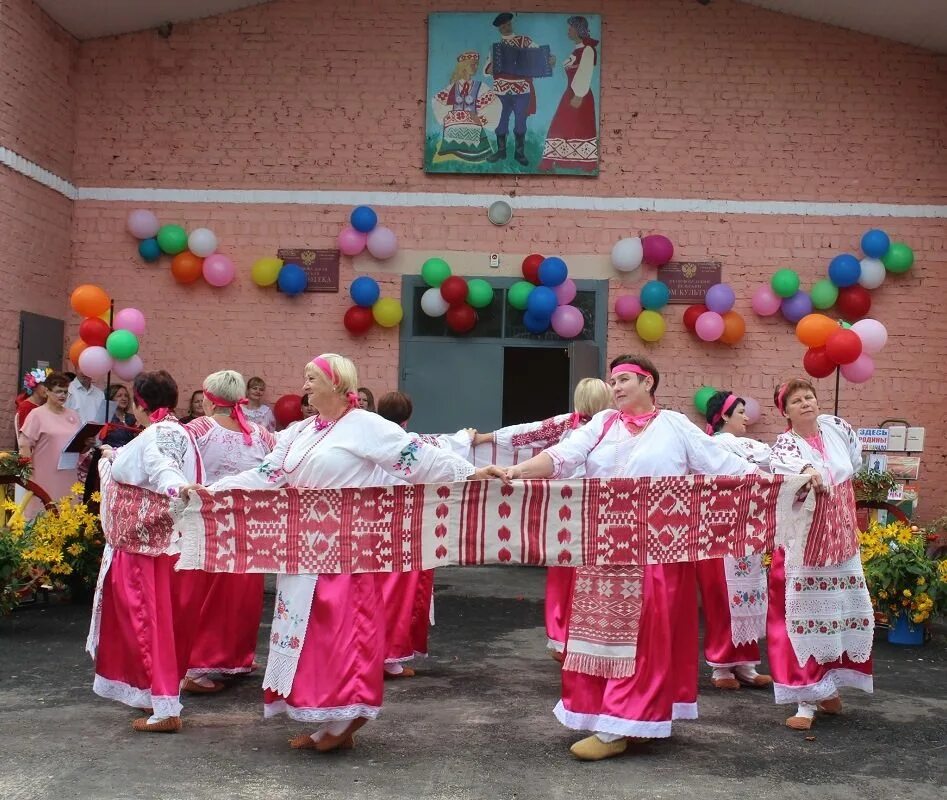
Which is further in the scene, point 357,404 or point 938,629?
point 938,629

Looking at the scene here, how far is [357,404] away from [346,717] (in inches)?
48.1

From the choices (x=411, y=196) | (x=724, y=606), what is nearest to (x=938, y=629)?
(x=724, y=606)

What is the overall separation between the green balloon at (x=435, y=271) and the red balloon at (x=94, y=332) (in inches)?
117

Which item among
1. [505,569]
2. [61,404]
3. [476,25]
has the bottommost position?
[505,569]

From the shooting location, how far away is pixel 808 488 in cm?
506

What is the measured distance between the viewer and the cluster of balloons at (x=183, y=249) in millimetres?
11438

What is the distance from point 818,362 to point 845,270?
2034mm

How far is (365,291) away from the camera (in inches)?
444

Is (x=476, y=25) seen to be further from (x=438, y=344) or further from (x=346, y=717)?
(x=346, y=717)

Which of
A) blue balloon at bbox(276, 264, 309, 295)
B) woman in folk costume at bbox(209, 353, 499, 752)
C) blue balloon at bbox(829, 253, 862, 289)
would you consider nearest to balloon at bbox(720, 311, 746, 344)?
blue balloon at bbox(829, 253, 862, 289)

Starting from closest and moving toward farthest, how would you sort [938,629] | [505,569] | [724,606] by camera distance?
[724,606] < [938,629] < [505,569]

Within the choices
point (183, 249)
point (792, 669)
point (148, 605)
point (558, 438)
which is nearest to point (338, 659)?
point (148, 605)

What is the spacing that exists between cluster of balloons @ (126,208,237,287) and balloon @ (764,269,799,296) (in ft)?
17.1

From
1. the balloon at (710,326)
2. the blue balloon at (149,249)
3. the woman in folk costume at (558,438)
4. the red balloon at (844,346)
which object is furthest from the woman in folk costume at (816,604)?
the blue balloon at (149,249)
